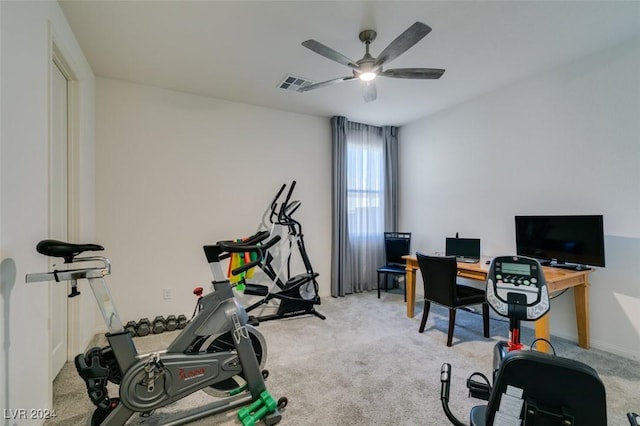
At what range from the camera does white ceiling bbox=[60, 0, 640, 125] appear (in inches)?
80.0

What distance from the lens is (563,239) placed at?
263 centimetres

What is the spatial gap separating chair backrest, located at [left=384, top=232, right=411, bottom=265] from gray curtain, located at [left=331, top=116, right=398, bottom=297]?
0.22 metres

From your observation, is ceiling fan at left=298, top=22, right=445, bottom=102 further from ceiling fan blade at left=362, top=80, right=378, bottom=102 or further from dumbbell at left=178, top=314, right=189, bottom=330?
dumbbell at left=178, top=314, right=189, bottom=330

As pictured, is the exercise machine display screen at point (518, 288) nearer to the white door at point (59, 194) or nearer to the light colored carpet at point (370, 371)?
the light colored carpet at point (370, 371)

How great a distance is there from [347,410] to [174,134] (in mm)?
3266

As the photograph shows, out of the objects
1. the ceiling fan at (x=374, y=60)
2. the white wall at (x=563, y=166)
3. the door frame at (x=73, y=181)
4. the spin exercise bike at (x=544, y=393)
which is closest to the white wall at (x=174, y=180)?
the door frame at (x=73, y=181)

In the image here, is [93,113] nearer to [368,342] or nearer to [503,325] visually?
[368,342]

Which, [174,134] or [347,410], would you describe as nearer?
[347,410]

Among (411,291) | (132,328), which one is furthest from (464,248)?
(132,328)

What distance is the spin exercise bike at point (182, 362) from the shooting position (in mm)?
1447

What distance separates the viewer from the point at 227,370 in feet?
5.72

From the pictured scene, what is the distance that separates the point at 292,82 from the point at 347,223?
2132mm

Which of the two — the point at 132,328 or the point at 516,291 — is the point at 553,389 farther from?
the point at 132,328

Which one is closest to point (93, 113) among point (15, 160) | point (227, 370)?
A: point (15, 160)
